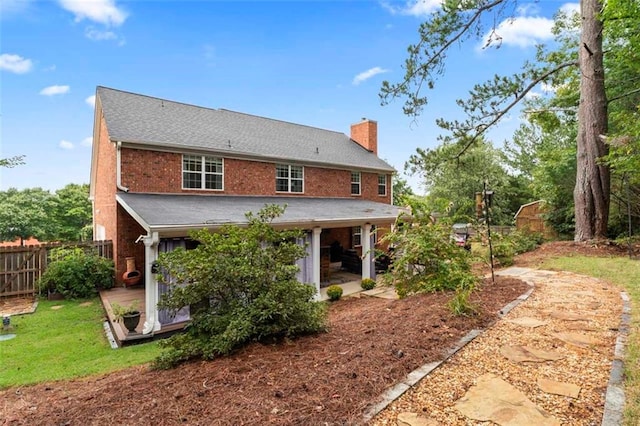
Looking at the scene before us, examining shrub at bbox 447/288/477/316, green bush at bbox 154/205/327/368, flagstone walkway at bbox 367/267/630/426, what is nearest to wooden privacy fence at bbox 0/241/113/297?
green bush at bbox 154/205/327/368

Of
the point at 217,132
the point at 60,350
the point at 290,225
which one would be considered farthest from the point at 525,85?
the point at 60,350

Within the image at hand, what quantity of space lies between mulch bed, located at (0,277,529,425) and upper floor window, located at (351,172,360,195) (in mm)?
13655

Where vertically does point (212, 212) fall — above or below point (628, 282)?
above

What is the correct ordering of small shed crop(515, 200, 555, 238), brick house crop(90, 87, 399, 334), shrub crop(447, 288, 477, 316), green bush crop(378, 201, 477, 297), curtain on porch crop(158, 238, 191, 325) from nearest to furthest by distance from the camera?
1. shrub crop(447, 288, 477, 316)
2. green bush crop(378, 201, 477, 297)
3. curtain on porch crop(158, 238, 191, 325)
4. brick house crop(90, 87, 399, 334)
5. small shed crop(515, 200, 555, 238)

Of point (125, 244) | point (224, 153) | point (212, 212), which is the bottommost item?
point (125, 244)

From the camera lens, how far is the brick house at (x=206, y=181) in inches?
356

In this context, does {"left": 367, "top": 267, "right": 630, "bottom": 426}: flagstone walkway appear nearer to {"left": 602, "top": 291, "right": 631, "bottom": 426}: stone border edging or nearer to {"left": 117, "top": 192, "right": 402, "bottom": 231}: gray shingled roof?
{"left": 602, "top": 291, "right": 631, "bottom": 426}: stone border edging

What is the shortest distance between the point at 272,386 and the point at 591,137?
14.7 m

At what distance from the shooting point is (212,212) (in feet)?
31.5

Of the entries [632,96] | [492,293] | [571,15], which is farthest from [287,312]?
[571,15]

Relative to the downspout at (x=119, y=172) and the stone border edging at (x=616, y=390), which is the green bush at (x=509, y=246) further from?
the downspout at (x=119, y=172)

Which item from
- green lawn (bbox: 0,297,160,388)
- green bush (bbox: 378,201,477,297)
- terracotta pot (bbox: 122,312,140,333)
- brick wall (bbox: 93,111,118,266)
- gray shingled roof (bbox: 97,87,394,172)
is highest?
gray shingled roof (bbox: 97,87,394,172)

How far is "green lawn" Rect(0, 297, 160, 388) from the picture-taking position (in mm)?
5407

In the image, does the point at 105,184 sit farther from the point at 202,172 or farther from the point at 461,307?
the point at 461,307
